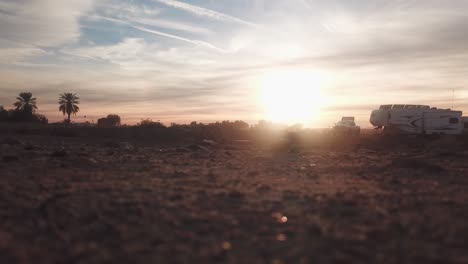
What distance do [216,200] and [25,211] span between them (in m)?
4.46

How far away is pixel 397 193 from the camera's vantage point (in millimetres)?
11039

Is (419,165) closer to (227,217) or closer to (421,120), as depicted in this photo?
(227,217)

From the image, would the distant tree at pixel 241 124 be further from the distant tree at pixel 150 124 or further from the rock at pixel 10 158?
the rock at pixel 10 158

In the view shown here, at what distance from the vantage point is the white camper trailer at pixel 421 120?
138 ft

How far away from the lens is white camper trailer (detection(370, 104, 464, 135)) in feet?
138

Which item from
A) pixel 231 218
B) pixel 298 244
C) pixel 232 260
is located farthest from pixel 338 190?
pixel 232 260

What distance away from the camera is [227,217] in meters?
8.11

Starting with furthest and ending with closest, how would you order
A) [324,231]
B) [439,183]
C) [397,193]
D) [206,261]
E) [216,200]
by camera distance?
[439,183] → [397,193] → [216,200] → [324,231] → [206,261]

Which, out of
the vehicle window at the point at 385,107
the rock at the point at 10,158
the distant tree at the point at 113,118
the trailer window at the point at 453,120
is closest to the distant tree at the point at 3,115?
the distant tree at the point at 113,118

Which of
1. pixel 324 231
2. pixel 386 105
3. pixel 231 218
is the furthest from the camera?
pixel 386 105

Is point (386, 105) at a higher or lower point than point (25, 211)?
higher

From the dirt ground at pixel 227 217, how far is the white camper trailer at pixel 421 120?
100ft

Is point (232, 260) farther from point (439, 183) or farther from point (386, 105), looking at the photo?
point (386, 105)

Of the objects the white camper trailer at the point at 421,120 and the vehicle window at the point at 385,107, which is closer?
the white camper trailer at the point at 421,120
